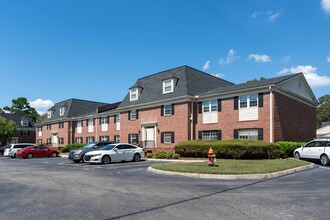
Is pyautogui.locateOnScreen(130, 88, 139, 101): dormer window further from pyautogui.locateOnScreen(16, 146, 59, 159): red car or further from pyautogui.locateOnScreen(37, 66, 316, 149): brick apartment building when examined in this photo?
pyautogui.locateOnScreen(16, 146, 59, 159): red car

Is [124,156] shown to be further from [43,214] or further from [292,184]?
[43,214]

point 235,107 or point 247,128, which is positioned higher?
point 235,107

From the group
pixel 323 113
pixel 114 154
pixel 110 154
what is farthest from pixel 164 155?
pixel 323 113

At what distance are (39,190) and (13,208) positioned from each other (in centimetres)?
257

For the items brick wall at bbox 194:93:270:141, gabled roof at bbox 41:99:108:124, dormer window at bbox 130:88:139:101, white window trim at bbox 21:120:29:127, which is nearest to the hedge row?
brick wall at bbox 194:93:270:141

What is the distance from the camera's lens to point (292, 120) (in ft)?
85.0

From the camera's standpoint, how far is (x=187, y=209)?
6828 mm

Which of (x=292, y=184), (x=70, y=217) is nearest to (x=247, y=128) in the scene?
(x=292, y=184)

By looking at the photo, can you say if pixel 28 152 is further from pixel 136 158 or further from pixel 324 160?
pixel 324 160

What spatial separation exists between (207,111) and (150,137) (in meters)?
7.46

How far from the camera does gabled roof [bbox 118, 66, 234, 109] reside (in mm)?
29391

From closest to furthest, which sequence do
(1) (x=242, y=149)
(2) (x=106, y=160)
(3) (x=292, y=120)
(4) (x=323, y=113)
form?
(2) (x=106, y=160) < (1) (x=242, y=149) < (3) (x=292, y=120) < (4) (x=323, y=113)

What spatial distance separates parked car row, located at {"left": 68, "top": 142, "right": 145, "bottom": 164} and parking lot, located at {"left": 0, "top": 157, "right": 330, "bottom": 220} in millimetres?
9227

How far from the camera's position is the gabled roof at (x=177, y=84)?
29.4 metres
